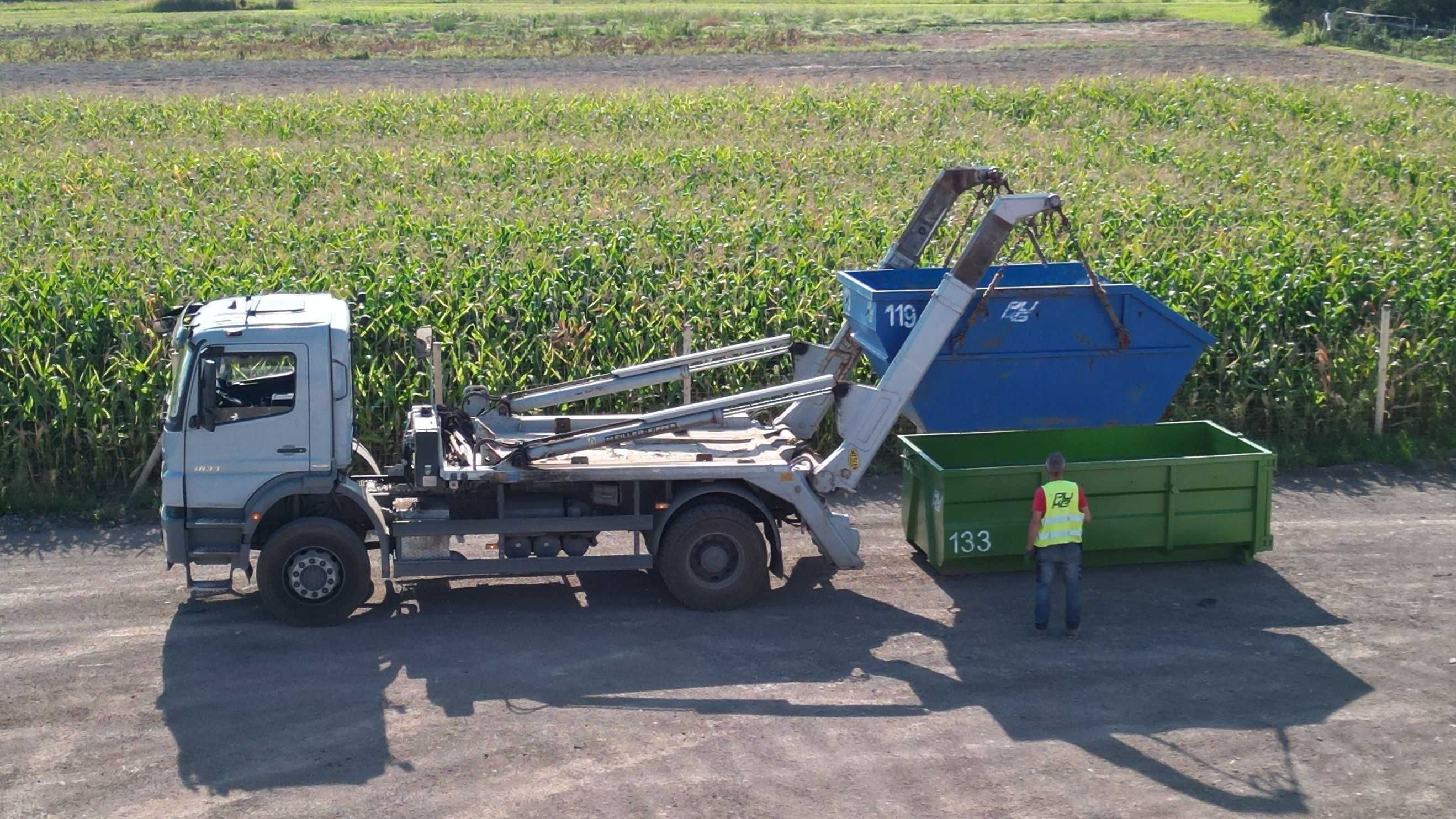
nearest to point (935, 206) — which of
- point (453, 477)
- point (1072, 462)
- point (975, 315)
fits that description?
point (975, 315)

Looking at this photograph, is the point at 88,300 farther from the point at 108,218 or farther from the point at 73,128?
the point at 73,128

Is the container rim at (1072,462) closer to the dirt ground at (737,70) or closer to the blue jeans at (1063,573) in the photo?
the blue jeans at (1063,573)

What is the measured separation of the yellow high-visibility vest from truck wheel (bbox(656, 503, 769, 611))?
2306mm

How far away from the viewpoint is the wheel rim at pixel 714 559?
1150 centimetres

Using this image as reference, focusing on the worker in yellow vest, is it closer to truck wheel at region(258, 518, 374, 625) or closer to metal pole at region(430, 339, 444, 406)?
metal pole at region(430, 339, 444, 406)

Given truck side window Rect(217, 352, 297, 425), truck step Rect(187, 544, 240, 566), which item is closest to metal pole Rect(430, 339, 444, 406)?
truck side window Rect(217, 352, 297, 425)

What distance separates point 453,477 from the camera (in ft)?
36.1

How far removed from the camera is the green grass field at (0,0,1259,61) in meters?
54.6

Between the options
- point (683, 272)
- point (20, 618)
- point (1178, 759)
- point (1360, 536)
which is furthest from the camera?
point (683, 272)

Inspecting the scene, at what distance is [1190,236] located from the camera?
20.1 metres

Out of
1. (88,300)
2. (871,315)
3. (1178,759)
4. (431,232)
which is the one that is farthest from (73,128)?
(1178,759)

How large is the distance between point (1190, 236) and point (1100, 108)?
15.8m

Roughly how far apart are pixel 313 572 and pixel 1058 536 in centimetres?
594

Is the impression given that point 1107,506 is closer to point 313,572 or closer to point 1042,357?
point 1042,357
